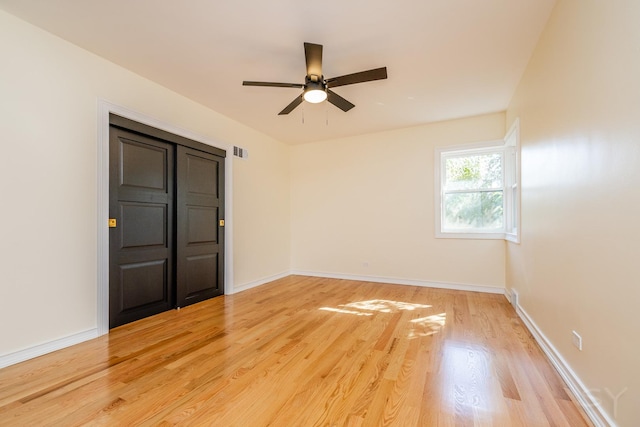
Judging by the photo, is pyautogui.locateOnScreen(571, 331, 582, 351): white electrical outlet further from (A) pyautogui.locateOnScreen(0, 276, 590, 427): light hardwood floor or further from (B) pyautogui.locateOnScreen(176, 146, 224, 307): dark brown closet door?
(B) pyautogui.locateOnScreen(176, 146, 224, 307): dark brown closet door

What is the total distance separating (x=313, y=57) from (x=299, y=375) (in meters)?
2.50

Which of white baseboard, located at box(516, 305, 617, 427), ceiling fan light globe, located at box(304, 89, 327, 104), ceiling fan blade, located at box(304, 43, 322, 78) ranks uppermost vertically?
ceiling fan blade, located at box(304, 43, 322, 78)

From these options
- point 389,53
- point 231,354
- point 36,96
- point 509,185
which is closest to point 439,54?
point 389,53

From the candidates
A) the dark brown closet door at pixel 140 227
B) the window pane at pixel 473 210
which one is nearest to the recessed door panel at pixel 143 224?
the dark brown closet door at pixel 140 227

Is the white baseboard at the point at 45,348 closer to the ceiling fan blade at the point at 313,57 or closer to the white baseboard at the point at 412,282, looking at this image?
the ceiling fan blade at the point at 313,57

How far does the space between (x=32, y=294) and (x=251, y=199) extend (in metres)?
2.95

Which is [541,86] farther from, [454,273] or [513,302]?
[454,273]

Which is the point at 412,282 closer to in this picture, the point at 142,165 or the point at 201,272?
the point at 201,272

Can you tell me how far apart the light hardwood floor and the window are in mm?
1527

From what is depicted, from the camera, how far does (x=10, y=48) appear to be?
2236 mm

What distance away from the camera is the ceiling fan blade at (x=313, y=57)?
2.30 metres

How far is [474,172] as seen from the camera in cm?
453

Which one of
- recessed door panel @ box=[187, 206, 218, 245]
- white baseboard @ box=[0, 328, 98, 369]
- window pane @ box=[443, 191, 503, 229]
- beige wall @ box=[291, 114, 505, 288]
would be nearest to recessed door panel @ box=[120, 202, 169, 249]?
recessed door panel @ box=[187, 206, 218, 245]

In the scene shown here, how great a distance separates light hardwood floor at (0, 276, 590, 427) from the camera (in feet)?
5.30
